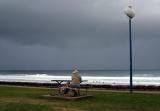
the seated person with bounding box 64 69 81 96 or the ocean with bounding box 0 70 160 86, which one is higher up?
the ocean with bounding box 0 70 160 86

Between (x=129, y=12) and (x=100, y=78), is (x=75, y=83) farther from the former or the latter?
(x=100, y=78)

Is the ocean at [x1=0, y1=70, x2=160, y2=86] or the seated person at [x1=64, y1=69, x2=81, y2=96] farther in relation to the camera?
the ocean at [x1=0, y1=70, x2=160, y2=86]

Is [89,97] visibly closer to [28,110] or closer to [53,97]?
[53,97]

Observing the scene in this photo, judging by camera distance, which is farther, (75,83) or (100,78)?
(100,78)

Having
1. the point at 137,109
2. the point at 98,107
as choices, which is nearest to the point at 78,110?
the point at 98,107

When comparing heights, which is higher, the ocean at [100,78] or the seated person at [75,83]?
the ocean at [100,78]

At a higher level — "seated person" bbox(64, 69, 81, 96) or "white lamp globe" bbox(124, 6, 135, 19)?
"white lamp globe" bbox(124, 6, 135, 19)

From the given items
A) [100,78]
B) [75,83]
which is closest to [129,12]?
[75,83]

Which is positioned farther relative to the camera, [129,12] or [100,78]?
[100,78]

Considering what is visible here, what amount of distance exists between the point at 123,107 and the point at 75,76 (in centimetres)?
494

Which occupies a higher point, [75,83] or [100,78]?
[100,78]

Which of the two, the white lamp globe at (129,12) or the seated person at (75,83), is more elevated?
the white lamp globe at (129,12)

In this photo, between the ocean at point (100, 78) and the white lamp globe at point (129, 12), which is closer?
the white lamp globe at point (129, 12)

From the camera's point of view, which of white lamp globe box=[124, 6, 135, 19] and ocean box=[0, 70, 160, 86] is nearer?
white lamp globe box=[124, 6, 135, 19]
